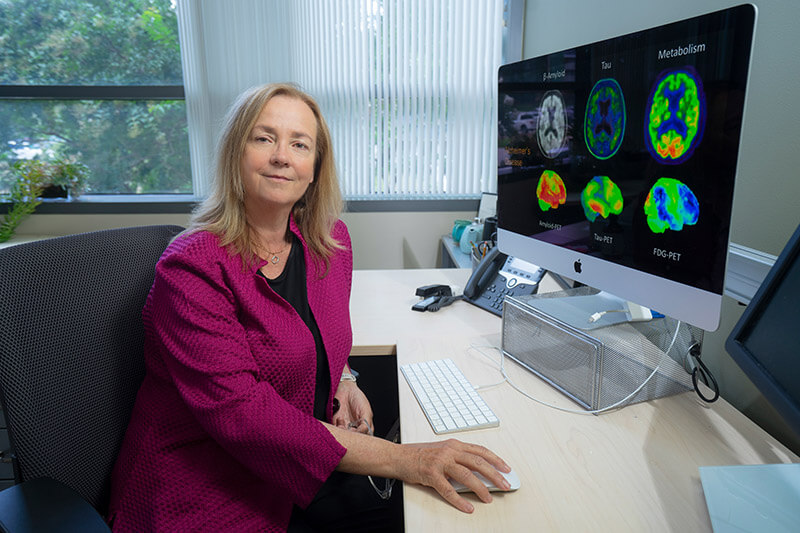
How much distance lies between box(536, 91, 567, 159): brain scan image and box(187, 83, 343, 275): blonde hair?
20.7 inches

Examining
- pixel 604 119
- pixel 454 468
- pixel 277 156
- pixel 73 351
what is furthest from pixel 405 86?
pixel 454 468

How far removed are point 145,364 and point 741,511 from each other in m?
1.03

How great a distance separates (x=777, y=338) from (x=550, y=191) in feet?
1.88

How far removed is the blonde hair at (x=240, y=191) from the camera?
1062 mm

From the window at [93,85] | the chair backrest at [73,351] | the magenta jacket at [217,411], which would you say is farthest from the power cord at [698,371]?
the window at [93,85]

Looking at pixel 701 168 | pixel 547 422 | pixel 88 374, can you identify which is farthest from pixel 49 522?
pixel 701 168

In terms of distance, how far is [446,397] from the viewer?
38.3 inches

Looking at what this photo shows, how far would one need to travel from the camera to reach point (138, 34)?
298 cm

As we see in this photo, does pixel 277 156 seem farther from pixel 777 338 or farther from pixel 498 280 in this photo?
pixel 777 338

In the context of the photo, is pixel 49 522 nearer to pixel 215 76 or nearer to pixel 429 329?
pixel 429 329

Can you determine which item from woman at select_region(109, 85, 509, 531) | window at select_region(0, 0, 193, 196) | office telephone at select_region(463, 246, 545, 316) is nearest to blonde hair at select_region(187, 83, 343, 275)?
woman at select_region(109, 85, 509, 531)

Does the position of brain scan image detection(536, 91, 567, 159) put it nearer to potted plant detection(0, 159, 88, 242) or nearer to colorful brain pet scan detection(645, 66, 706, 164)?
colorful brain pet scan detection(645, 66, 706, 164)

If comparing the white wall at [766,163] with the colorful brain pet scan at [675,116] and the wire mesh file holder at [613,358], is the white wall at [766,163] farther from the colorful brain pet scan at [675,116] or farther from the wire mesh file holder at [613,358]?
the colorful brain pet scan at [675,116]

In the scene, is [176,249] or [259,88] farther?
[259,88]
